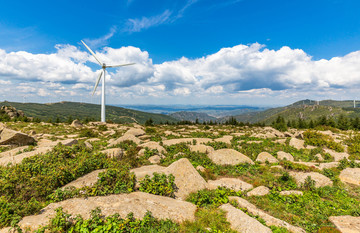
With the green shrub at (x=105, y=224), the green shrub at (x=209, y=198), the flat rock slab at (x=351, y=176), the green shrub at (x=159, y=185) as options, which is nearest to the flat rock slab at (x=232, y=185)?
the green shrub at (x=209, y=198)

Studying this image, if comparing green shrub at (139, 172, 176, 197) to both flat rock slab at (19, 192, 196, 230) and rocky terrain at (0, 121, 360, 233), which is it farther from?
flat rock slab at (19, 192, 196, 230)

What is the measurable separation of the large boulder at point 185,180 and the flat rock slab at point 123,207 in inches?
55.3

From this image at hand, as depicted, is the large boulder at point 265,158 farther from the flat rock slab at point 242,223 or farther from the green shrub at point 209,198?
the flat rock slab at point 242,223

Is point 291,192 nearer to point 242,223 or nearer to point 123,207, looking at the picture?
point 242,223

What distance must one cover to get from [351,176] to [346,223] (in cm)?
797

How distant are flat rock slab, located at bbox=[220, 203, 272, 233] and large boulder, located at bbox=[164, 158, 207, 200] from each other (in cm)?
282

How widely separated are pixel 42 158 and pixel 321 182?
20.9 metres

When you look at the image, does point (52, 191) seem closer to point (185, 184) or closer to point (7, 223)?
point (7, 223)

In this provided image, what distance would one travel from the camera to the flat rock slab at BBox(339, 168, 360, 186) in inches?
503

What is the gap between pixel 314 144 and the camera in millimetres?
24562

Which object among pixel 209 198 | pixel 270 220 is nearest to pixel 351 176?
pixel 270 220

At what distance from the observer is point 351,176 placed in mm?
13109

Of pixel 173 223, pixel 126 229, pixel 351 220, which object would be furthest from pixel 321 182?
pixel 126 229

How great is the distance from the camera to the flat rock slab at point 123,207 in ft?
21.9
